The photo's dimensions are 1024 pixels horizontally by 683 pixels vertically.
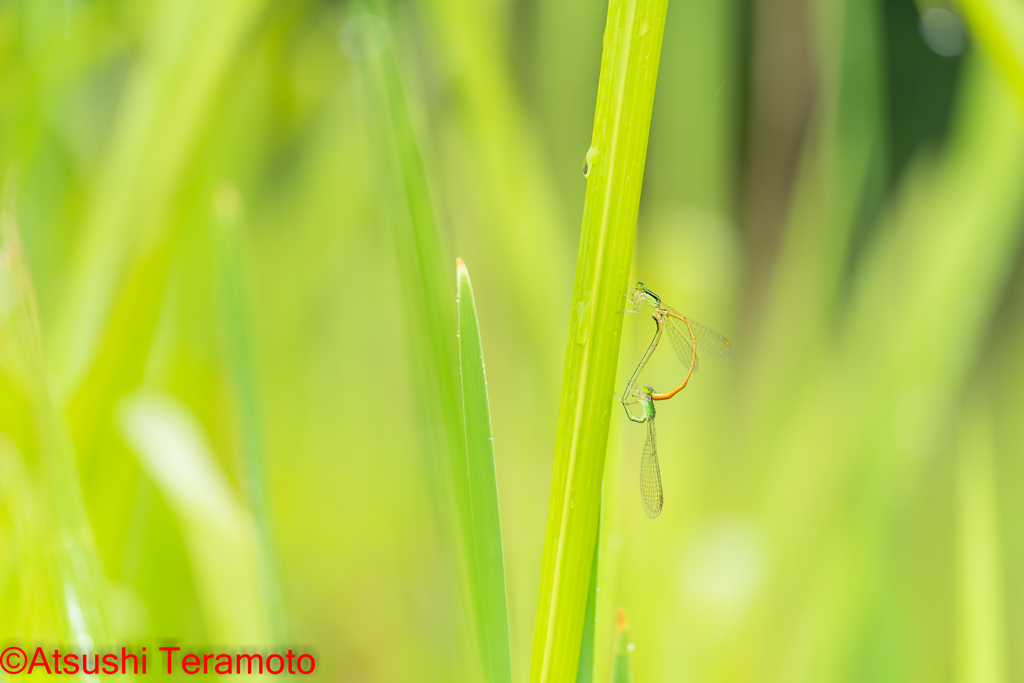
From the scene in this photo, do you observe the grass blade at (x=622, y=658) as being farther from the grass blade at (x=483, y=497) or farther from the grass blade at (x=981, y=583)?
the grass blade at (x=981, y=583)

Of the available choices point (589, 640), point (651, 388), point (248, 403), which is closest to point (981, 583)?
point (651, 388)

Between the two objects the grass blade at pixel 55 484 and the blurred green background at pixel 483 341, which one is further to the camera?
the blurred green background at pixel 483 341

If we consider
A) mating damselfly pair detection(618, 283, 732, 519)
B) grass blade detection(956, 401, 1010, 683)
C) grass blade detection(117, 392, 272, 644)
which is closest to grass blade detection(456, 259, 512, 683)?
mating damselfly pair detection(618, 283, 732, 519)

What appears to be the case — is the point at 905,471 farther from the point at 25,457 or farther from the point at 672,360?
the point at 25,457

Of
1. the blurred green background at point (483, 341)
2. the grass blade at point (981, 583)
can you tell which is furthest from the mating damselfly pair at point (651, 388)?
the grass blade at point (981, 583)

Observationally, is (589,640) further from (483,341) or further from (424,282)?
(483,341)

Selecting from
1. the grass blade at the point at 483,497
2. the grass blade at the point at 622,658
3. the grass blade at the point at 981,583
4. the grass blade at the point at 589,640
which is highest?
the grass blade at the point at 483,497

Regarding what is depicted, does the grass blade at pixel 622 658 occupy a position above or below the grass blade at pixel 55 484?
below
